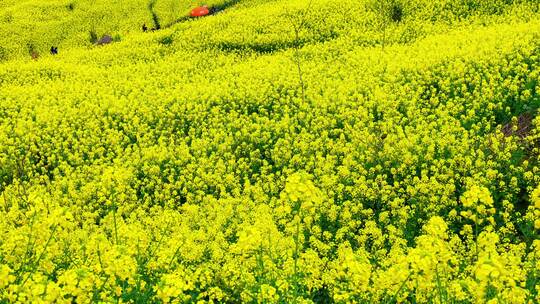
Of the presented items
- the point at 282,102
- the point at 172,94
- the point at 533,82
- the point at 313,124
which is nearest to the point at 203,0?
the point at 172,94

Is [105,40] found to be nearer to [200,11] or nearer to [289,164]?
[200,11]

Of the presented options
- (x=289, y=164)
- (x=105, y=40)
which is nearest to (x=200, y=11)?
(x=105, y=40)

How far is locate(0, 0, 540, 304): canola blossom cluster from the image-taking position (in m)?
5.46

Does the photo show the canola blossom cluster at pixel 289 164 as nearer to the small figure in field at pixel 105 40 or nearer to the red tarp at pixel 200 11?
the small figure in field at pixel 105 40

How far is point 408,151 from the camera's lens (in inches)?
447

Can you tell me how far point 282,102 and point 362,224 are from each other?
23.1ft

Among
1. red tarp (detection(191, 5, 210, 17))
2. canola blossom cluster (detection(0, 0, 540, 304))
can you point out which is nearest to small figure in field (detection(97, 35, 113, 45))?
canola blossom cluster (detection(0, 0, 540, 304))

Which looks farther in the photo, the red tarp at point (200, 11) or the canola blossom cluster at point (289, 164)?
the red tarp at point (200, 11)

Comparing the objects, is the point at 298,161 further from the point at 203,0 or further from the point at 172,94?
the point at 203,0

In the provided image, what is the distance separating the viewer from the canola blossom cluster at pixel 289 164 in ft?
17.9

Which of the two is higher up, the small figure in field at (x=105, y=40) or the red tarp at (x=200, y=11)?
the red tarp at (x=200, y=11)

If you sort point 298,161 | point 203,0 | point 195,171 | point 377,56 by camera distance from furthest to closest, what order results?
point 203,0 → point 377,56 → point 195,171 → point 298,161

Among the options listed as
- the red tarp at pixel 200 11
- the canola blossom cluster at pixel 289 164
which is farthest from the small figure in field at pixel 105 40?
the red tarp at pixel 200 11

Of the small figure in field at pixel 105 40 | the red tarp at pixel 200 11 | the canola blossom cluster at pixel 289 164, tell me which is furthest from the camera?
→ the red tarp at pixel 200 11
